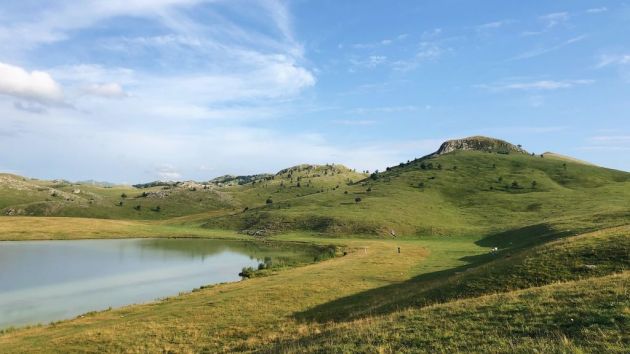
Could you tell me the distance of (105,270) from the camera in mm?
78688

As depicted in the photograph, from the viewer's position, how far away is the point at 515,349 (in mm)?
16047

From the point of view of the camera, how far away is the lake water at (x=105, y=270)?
174 ft

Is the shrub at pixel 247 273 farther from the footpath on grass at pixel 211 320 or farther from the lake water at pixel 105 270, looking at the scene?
the footpath on grass at pixel 211 320

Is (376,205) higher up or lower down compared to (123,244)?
higher up

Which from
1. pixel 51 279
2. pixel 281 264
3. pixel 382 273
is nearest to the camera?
pixel 382 273

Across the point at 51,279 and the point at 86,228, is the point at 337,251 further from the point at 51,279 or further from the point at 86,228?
the point at 86,228

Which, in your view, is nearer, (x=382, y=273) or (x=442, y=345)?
(x=442, y=345)

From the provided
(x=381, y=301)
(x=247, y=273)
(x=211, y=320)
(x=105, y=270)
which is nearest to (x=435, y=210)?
(x=247, y=273)

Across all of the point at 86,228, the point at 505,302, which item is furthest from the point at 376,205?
the point at 505,302

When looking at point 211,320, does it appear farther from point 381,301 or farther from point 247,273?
point 247,273

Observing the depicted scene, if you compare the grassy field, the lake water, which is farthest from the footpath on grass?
the lake water

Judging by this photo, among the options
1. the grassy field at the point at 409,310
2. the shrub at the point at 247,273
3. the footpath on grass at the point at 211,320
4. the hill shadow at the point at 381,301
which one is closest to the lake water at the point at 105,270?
the shrub at the point at 247,273

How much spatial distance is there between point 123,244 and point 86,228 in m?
36.3

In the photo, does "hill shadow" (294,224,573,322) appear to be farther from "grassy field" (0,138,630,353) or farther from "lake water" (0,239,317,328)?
"lake water" (0,239,317,328)
